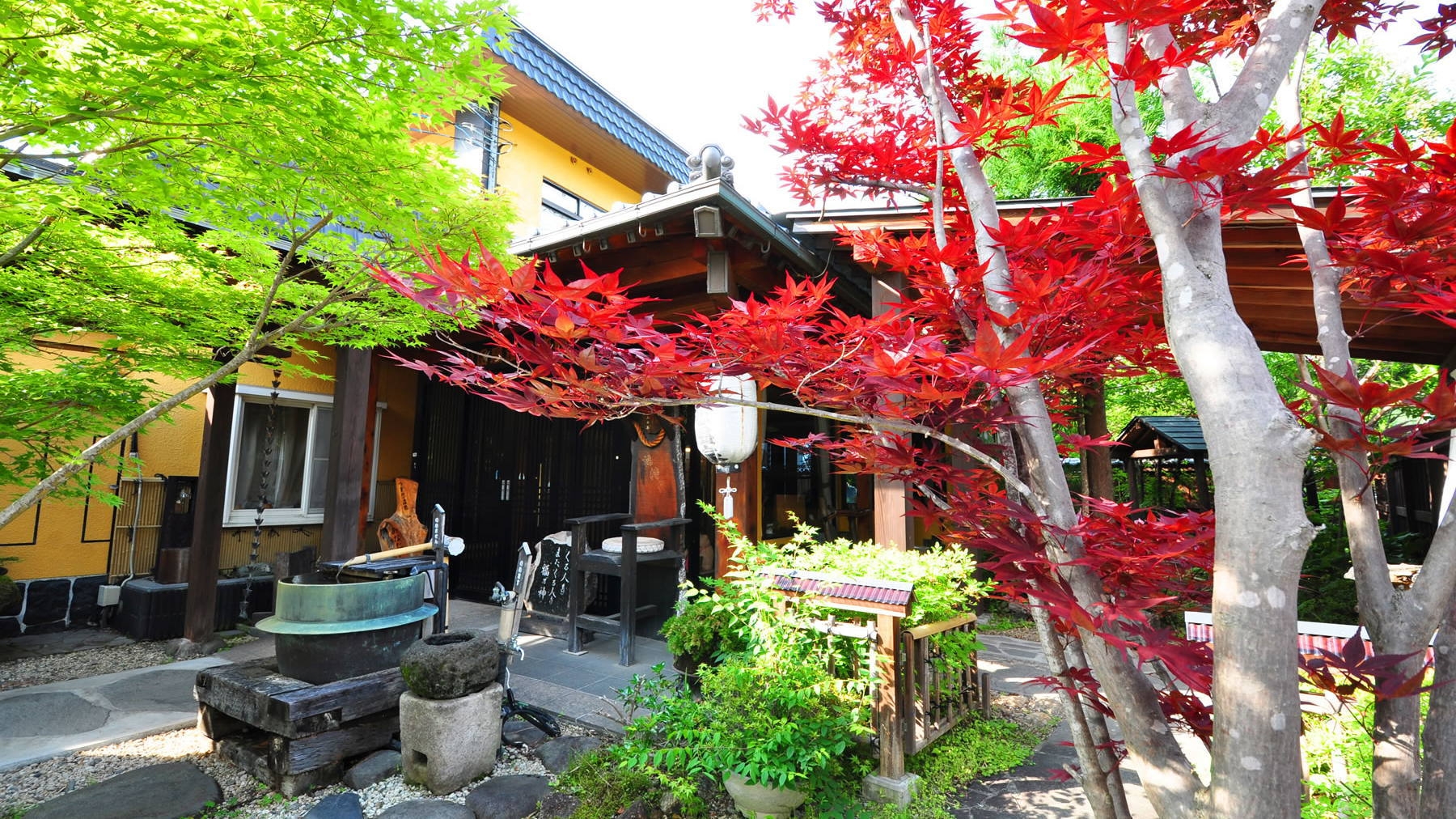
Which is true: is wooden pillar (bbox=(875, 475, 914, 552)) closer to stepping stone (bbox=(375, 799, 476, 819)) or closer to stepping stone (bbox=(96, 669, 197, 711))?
stepping stone (bbox=(375, 799, 476, 819))

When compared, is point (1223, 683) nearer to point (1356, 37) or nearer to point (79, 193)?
point (1356, 37)

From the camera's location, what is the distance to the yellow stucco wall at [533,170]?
8312mm

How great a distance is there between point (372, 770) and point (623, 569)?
7.37 feet

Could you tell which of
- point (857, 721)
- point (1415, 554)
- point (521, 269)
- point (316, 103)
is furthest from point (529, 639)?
point (1415, 554)

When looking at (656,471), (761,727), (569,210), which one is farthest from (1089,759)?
(569,210)

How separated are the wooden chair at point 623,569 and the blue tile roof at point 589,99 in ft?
16.5

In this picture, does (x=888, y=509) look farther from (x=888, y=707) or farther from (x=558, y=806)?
(x=558, y=806)

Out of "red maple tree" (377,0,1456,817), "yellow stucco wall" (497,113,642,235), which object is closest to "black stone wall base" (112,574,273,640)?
"yellow stucco wall" (497,113,642,235)

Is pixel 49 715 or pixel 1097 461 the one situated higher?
pixel 1097 461

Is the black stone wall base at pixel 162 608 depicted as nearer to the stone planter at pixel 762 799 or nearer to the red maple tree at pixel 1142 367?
the stone planter at pixel 762 799

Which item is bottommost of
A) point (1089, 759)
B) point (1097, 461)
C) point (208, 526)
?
point (1089, 759)

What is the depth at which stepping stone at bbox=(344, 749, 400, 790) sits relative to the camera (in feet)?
10.3

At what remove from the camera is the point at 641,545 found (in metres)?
5.48

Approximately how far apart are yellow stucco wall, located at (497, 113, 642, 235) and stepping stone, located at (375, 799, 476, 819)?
6533 mm
